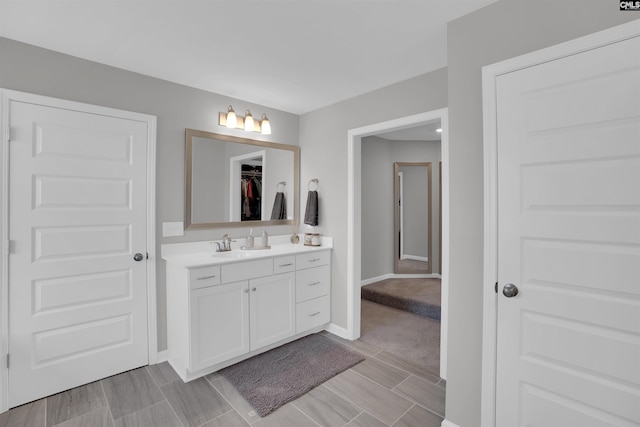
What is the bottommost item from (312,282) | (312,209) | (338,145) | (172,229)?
(312,282)

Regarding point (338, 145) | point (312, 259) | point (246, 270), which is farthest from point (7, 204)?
point (338, 145)

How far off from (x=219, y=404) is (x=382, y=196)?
3.67 meters

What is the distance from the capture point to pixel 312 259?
315 cm

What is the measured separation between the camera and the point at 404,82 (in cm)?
271

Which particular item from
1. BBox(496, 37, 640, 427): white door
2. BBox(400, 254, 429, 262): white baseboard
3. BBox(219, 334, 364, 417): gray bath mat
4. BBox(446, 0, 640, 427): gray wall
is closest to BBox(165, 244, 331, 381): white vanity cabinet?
BBox(219, 334, 364, 417): gray bath mat

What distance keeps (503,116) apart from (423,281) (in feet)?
11.9

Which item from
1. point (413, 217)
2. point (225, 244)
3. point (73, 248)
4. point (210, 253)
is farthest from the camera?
point (413, 217)

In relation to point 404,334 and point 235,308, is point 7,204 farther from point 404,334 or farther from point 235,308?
point 404,334

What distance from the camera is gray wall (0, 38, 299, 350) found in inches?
82.6

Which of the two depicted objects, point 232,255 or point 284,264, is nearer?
point 232,255

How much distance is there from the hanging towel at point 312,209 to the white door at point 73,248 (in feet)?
5.19

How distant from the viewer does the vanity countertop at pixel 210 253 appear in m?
2.45

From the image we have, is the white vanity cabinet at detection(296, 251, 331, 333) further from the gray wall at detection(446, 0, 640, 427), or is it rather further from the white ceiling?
the white ceiling

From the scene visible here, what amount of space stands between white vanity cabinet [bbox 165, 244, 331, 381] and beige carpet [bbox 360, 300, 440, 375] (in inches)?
27.4
